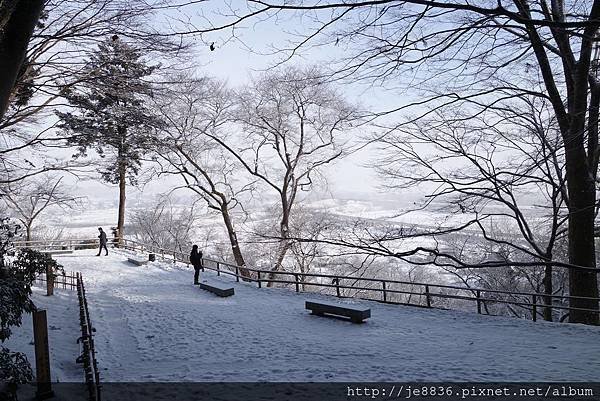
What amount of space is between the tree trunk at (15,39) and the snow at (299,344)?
526 cm

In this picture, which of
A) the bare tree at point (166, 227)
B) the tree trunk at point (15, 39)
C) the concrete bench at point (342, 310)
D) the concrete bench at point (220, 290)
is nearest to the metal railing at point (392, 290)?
the concrete bench at point (342, 310)

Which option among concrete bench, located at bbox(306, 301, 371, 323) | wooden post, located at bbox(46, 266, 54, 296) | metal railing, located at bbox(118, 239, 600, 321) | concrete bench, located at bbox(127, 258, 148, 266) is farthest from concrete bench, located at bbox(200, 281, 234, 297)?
concrete bench, located at bbox(127, 258, 148, 266)

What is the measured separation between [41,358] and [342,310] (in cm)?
732

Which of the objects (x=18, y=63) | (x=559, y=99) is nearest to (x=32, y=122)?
(x=18, y=63)

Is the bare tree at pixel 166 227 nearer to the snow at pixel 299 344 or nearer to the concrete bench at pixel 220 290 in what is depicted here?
the concrete bench at pixel 220 290

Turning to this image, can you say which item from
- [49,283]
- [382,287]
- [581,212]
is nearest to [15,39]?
[581,212]

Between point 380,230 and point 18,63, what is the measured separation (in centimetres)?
819

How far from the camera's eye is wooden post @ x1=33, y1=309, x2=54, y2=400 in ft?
18.6

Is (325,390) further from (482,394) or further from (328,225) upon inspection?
(328,225)

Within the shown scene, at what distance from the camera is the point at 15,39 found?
12.4ft

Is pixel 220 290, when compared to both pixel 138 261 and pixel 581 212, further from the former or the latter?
pixel 581 212

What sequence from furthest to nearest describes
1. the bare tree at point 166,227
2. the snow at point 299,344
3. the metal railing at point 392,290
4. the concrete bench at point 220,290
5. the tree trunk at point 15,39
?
the bare tree at point 166,227
the concrete bench at point 220,290
the metal railing at point 392,290
the snow at point 299,344
the tree trunk at point 15,39

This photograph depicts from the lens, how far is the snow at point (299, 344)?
6758 mm

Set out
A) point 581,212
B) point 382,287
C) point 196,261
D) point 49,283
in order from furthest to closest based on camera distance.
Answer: point 382,287
point 196,261
point 49,283
point 581,212
